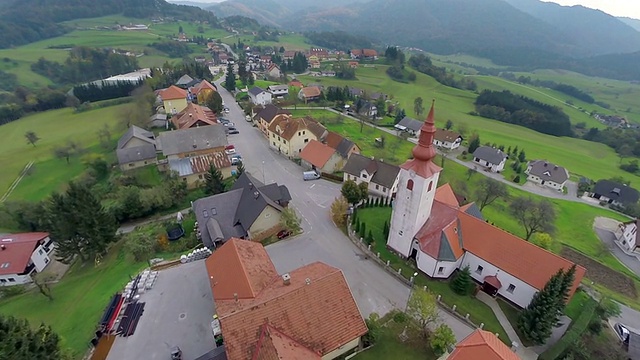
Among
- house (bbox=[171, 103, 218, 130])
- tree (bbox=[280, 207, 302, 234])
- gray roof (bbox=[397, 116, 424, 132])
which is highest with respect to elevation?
house (bbox=[171, 103, 218, 130])

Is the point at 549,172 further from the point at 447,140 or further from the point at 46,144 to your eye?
the point at 46,144

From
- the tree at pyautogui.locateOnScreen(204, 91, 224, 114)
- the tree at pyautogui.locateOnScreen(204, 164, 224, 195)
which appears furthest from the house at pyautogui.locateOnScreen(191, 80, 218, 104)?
the tree at pyautogui.locateOnScreen(204, 164, 224, 195)

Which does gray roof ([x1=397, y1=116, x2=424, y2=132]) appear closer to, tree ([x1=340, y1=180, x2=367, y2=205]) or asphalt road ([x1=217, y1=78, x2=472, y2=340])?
asphalt road ([x1=217, y1=78, x2=472, y2=340])

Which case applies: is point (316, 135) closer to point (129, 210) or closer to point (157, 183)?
point (157, 183)

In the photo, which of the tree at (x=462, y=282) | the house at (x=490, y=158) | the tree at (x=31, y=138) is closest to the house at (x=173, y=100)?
the tree at (x=31, y=138)

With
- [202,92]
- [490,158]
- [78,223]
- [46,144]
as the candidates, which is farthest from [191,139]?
[490,158]

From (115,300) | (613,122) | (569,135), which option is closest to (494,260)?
(115,300)
